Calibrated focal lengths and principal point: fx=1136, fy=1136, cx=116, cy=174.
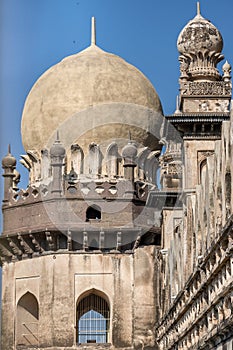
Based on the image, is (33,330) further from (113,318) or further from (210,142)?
(210,142)

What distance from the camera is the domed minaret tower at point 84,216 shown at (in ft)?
121

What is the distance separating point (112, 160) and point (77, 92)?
2761 millimetres

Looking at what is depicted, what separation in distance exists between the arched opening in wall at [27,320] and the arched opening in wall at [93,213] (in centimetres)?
333

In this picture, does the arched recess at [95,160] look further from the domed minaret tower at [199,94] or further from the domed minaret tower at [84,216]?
the domed minaret tower at [199,94]

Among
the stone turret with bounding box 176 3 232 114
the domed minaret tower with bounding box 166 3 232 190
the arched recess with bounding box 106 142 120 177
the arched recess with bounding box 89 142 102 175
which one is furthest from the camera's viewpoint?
the arched recess with bounding box 106 142 120 177

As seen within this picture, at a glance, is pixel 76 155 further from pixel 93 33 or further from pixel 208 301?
pixel 208 301

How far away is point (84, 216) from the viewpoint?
37.1 meters

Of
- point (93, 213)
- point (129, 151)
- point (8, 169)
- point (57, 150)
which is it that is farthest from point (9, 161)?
point (129, 151)

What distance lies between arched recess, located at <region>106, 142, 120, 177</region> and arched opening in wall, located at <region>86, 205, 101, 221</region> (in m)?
1.75

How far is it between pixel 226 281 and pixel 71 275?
18.4 m

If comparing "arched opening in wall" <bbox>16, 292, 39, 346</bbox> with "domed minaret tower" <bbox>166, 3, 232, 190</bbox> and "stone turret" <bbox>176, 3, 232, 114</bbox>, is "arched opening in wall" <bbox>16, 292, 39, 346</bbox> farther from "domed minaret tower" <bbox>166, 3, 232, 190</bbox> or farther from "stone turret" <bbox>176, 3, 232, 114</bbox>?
"stone turret" <bbox>176, 3, 232, 114</bbox>

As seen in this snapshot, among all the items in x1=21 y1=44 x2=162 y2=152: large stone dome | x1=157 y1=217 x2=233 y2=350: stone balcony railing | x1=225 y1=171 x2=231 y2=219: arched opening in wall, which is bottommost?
x1=157 y1=217 x2=233 y2=350: stone balcony railing

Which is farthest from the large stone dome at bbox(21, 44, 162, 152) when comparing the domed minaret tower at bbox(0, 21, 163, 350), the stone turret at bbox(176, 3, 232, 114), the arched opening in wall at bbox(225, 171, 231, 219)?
the arched opening in wall at bbox(225, 171, 231, 219)

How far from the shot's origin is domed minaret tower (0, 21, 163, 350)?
36.9 meters
